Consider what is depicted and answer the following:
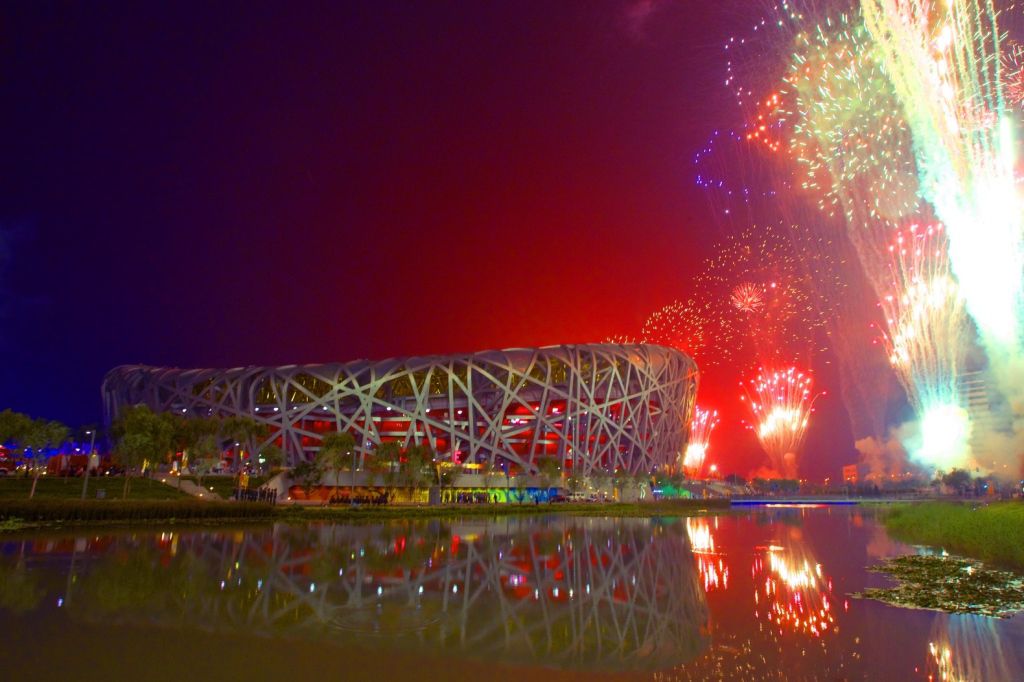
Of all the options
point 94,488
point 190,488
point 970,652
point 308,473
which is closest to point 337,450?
point 308,473

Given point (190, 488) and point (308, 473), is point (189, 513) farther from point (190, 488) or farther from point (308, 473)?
point (308, 473)

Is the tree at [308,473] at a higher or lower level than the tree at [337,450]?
lower

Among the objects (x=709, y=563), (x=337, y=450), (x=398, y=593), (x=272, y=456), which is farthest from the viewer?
(x=272, y=456)

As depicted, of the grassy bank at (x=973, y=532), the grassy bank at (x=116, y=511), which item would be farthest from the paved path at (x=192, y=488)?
the grassy bank at (x=973, y=532)

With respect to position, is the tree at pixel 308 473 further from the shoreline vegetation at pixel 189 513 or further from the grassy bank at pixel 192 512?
the grassy bank at pixel 192 512

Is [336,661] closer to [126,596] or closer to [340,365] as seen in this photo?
[126,596]

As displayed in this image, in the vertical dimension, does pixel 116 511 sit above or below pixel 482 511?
above

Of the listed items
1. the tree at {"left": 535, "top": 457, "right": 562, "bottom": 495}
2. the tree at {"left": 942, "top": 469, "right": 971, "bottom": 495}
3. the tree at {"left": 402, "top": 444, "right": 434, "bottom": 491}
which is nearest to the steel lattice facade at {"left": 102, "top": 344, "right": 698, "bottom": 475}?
the tree at {"left": 535, "top": 457, "right": 562, "bottom": 495}

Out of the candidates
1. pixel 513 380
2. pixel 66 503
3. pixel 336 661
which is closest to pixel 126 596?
pixel 336 661
